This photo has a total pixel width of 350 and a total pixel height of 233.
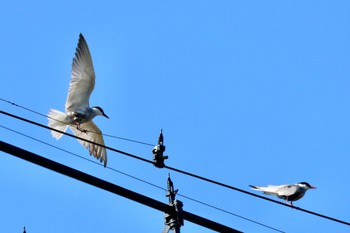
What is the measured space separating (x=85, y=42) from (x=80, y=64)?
2.01ft

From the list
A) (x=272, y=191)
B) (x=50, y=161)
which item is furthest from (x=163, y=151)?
(x=272, y=191)

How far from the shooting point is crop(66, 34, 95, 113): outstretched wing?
42.7ft

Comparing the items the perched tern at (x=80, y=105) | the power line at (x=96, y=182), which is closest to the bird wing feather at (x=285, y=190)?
the perched tern at (x=80, y=105)

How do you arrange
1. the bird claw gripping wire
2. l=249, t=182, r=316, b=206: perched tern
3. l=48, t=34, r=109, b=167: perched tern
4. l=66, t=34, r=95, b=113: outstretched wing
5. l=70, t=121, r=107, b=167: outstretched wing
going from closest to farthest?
the bird claw gripping wire, l=249, t=182, r=316, b=206: perched tern, l=66, t=34, r=95, b=113: outstretched wing, l=48, t=34, r=109, b=167: perched tern, l=70, t=121, r=107, b=167: outstretched wing

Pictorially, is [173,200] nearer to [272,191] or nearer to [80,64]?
[272,191]

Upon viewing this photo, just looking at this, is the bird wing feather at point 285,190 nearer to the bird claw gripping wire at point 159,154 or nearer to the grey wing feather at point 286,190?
the grey wing feather at point 286,190

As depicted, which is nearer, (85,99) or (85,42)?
→ (85,42)

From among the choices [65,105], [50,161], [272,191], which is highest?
[65,105]

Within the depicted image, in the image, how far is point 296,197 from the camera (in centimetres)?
1198

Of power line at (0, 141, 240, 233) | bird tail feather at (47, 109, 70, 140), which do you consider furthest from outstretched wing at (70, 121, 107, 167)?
power line at (0, 141, 240, 233)

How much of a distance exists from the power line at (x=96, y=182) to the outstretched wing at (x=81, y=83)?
239 inches

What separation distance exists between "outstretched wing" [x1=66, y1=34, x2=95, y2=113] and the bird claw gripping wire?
537cm

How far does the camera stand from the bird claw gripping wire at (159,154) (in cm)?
764

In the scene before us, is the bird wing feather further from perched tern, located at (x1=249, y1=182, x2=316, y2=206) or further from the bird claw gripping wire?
the bird claw gripping wire
